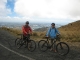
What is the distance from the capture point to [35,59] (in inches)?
442

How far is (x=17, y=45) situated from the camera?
1731 cm

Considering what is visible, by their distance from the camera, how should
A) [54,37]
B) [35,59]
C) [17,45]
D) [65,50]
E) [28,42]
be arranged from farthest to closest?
[17,45] < [28,42] < [54,37] < [65,50] < [35,59]

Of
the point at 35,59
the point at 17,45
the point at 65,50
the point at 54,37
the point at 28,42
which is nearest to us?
the point at 35,59

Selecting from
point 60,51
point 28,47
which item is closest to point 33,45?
point 28,47

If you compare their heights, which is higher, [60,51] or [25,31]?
[25,31]

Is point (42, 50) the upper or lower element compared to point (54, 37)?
lower

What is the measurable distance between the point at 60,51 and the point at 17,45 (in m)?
5.59

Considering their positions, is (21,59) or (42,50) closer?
(21,59)

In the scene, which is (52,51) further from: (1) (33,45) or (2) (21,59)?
(2) (21,59)

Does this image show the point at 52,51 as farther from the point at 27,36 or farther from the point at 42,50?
the point at 27,36

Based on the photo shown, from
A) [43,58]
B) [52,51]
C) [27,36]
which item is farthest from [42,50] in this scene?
[43,58]

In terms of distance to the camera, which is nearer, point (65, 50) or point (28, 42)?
point (65, 50)

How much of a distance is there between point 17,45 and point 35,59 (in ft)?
21.0

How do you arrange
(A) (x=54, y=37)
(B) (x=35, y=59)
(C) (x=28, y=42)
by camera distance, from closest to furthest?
(B) (x=35, y=59) < (A) (x=54, y=37) < (C) (x=28, y=42)
